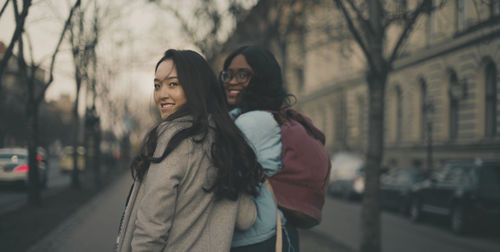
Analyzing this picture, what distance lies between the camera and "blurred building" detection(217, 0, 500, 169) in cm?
1708

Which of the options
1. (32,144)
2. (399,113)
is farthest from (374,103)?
(399,113)

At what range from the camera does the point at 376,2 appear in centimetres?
812

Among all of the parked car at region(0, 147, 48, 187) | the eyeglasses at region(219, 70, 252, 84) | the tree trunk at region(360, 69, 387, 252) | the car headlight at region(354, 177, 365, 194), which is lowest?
the car headlight at region(354, 177, 365, 194)

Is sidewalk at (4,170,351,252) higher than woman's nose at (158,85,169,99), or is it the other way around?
woman's nose at (158,85,169,99)

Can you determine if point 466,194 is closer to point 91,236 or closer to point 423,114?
point 91,236

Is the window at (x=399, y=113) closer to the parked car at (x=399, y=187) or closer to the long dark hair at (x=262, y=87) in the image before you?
the parked car at (x=399, y=187)

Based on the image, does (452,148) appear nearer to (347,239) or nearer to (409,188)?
(409,188)

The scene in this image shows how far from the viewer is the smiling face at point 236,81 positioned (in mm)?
2957

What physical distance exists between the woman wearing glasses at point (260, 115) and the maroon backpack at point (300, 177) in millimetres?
44

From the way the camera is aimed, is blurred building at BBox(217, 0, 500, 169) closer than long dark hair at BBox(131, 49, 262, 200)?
No

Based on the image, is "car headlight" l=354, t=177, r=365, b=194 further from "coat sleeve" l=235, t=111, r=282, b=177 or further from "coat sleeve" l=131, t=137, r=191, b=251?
"coat sleeve" l=131, t=137, r=191, b=251

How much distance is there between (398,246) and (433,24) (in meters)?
20.0

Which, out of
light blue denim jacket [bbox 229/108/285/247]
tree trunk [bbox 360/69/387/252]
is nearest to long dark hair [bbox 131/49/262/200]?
light blue denim jacket [bbox 229/108/285/247]

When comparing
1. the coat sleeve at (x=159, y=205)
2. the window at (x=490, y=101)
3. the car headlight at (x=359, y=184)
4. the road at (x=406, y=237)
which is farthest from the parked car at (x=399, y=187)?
the coat sleeve at (x=159, y=205)
